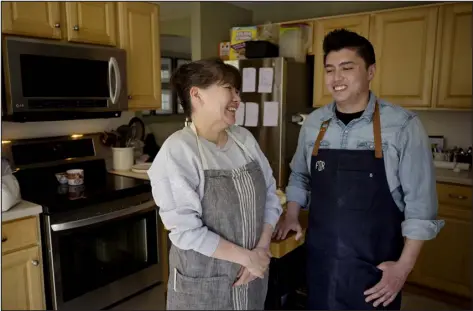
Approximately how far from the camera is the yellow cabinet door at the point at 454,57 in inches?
103

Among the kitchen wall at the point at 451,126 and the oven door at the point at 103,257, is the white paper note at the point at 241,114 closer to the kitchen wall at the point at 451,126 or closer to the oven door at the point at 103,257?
the oven door at the point at 103,257

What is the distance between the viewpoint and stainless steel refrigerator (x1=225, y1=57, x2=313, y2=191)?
3164 mm

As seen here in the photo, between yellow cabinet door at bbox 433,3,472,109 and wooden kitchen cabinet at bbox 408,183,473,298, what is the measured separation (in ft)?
2.01

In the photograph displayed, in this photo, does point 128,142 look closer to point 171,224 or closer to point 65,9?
point 65,9

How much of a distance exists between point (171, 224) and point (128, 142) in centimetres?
184

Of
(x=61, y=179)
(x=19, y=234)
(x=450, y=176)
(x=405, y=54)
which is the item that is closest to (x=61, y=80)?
(x=61, y=179)

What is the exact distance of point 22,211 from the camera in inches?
70.1

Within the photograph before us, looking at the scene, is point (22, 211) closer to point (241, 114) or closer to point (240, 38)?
point (241, 114)

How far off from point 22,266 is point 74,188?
488 mm

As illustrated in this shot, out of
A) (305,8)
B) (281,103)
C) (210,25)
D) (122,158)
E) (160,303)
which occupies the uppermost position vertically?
(305,8)

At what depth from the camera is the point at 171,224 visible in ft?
3.36

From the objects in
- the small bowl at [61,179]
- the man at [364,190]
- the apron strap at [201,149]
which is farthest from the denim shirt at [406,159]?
the small bowl at [61,179]

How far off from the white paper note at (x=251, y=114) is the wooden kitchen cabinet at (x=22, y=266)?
74.7 inches

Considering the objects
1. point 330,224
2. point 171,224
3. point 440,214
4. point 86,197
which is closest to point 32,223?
point 86,197
